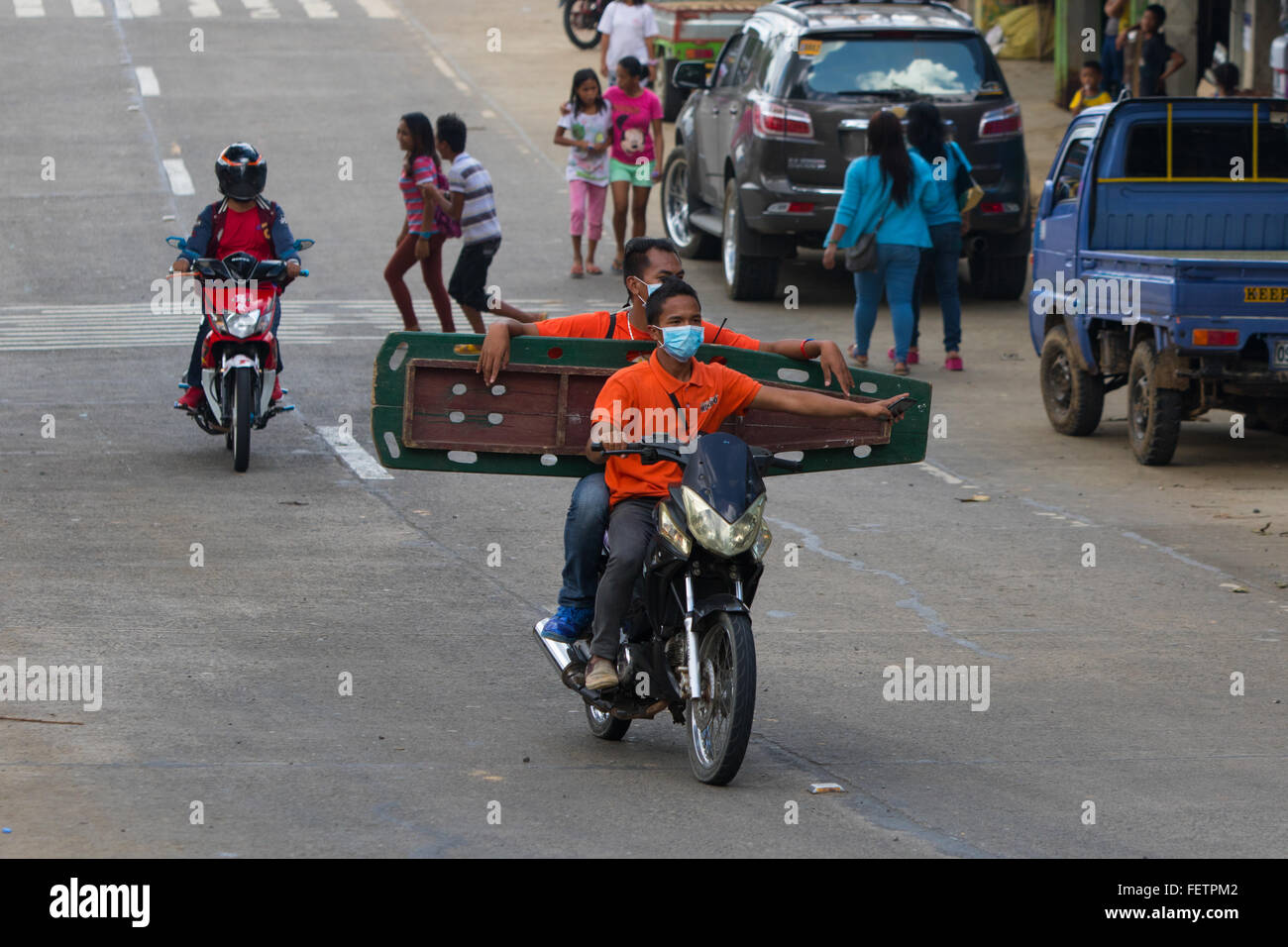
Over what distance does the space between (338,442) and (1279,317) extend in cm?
561

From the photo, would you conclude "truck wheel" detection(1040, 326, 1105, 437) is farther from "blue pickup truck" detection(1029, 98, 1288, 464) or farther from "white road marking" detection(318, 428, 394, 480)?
"white road marking" detection(318, 428, 394, 480)

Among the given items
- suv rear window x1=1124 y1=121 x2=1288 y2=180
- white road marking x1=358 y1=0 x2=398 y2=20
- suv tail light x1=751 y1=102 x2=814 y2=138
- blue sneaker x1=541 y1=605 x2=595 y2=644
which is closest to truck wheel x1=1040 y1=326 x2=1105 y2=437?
suv rear window x1=1124 y1=121 x2=1288 y2=180

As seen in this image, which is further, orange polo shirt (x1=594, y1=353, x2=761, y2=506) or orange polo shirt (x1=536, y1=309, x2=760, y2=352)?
orange polo shirt (x1=536, y1=309, x2=760, y2=352)

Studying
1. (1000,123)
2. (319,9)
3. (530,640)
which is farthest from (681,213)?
(319,9)

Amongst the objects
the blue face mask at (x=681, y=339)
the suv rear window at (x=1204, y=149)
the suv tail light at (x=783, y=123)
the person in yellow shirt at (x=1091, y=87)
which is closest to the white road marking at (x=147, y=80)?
the person in yellow shirt at (x=1091, y=87)

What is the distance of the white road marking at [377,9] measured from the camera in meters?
37.0

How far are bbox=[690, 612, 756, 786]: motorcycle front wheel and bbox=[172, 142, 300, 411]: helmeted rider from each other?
6108mm

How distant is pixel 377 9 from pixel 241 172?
2724cm

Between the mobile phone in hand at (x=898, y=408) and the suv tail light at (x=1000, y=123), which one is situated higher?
the suv tail light at (x=1000, y=123)

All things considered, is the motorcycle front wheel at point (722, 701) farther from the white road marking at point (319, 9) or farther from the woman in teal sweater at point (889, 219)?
the white road marking at point (319, 9)

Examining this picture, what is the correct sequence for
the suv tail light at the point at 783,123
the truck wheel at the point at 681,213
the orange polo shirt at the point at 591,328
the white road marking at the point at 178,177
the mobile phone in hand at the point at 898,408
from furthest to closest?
the white road marking at the point at 178,177 < the truck wheel at the point at 681,213 < the suv tail light at the point at 783,123 < the orange polo shirt at the point at 591,328 < the mobile phone in hand at the point at 898,408

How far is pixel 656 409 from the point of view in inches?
258

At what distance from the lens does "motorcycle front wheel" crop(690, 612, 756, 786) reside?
6047 millimetres

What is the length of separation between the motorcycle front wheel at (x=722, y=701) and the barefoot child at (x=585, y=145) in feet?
41.3
